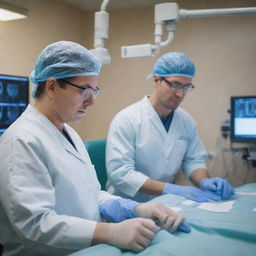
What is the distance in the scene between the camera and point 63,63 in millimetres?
1175

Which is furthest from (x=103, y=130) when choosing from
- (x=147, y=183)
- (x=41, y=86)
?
(x=41, y=86)

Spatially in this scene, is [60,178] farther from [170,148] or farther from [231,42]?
[231,42]

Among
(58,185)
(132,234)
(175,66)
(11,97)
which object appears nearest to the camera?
(132,234)

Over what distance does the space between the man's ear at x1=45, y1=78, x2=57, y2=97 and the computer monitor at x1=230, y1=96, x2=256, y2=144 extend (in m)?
1.95

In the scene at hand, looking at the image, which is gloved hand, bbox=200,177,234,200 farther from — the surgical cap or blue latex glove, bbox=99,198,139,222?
the surgical cap

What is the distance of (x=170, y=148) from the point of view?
2.05 meters

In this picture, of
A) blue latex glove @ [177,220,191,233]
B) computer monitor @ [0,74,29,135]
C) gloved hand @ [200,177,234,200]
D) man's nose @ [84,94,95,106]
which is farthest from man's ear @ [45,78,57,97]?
computer monitor @ [0,74,29,135]

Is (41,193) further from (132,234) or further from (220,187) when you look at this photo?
(220,187)

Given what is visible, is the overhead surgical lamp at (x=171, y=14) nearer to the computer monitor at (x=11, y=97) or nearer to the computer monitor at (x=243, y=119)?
the computer monitor at (x=11, y=97)

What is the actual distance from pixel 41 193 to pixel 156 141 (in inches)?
43.7

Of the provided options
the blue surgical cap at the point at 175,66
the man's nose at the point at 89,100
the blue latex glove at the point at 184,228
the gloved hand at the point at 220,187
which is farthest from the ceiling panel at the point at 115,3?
the blue latex glove at the point at 184,228

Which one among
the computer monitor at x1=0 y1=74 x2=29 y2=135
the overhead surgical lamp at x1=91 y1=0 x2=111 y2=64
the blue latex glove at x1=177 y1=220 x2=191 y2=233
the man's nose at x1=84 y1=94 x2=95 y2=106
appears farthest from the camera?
the computer monitor at x1=0 y1=74 x2=29 y2=135

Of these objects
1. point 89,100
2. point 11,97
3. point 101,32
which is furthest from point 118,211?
point 11,97

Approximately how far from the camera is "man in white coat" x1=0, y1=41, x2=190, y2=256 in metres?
1.00
